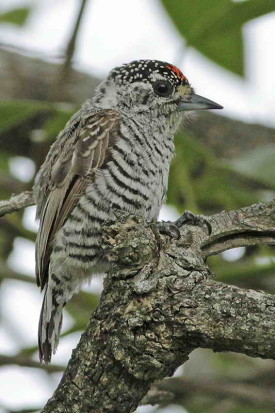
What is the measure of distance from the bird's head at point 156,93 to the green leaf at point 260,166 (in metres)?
0.62

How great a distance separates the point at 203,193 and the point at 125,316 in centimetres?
274

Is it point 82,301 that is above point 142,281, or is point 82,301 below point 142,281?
above

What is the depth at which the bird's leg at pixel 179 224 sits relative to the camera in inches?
139

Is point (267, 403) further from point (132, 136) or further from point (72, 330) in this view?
point (132, 136)

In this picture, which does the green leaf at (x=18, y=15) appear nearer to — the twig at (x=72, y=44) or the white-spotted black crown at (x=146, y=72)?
the white-spotted black crown at (x=146, y=72)

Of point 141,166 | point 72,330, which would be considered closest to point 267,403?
point 72,330

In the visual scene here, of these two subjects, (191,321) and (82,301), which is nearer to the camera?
(191,321)

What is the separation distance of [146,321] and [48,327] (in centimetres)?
199

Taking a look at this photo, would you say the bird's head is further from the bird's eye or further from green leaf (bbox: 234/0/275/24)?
green leaf (bbox: 234/0/275/24)

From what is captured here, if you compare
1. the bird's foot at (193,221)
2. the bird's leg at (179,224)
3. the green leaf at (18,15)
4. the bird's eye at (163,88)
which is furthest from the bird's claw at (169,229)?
the green leaf at (18,15)

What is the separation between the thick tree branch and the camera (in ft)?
9.55

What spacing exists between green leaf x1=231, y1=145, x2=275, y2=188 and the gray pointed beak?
532 mm

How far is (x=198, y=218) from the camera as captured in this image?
3732mm

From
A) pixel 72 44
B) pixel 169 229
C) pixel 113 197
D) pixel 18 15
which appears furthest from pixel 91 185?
pixel 18 15
